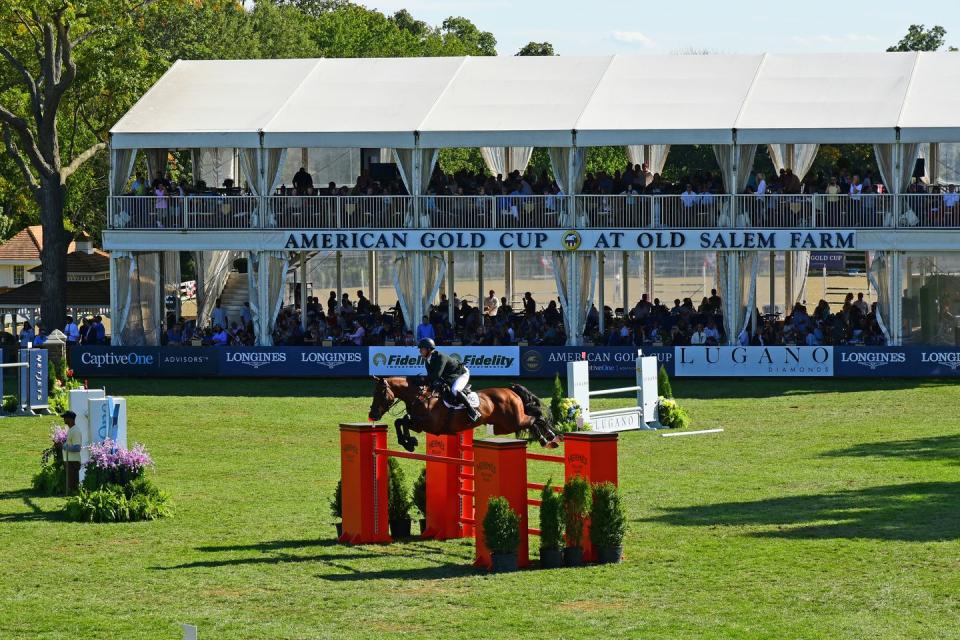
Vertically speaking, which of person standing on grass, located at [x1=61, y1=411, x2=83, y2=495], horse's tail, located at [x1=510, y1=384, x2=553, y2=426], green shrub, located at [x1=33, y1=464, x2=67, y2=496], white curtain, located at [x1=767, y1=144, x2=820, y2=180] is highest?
white curtain, located at [x1=767, y1=144, x2=820, y2=180]

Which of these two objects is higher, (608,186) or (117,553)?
(608,186)

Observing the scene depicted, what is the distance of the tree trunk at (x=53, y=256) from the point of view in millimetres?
45312

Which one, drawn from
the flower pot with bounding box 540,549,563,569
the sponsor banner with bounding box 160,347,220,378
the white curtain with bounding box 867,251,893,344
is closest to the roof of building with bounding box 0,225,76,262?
the sponsor banner with bounding box 160,347,220,378

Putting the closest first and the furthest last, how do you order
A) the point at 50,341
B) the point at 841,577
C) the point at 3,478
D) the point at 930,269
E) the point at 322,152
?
1. the point at 841,577
2. the point at 3,478
3. the point at 50,341
4. the point at 930,269
5. the point at 322,152

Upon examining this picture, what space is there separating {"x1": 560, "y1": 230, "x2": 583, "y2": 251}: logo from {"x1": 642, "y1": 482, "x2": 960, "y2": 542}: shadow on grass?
19069 millimetres

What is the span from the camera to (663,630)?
13.2 meters

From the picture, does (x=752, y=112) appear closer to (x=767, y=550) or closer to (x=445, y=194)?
(x=445, y=194)

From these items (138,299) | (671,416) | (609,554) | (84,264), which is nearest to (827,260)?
(138,299)

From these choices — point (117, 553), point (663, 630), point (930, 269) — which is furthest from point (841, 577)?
point (930, 269)

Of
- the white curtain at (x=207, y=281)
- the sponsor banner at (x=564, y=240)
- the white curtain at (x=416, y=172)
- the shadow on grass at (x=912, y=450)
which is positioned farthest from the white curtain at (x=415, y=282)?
the shadow on grass at (x=912, y=450)

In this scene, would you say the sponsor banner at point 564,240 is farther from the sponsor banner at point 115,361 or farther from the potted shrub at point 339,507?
the potted shrub at point 339,507

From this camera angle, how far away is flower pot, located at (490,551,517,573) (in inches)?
624

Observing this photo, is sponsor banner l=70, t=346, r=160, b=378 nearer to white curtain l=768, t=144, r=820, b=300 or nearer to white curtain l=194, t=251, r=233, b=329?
white curtain l=194, t=251, r=233, b=329

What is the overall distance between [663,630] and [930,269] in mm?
26812
